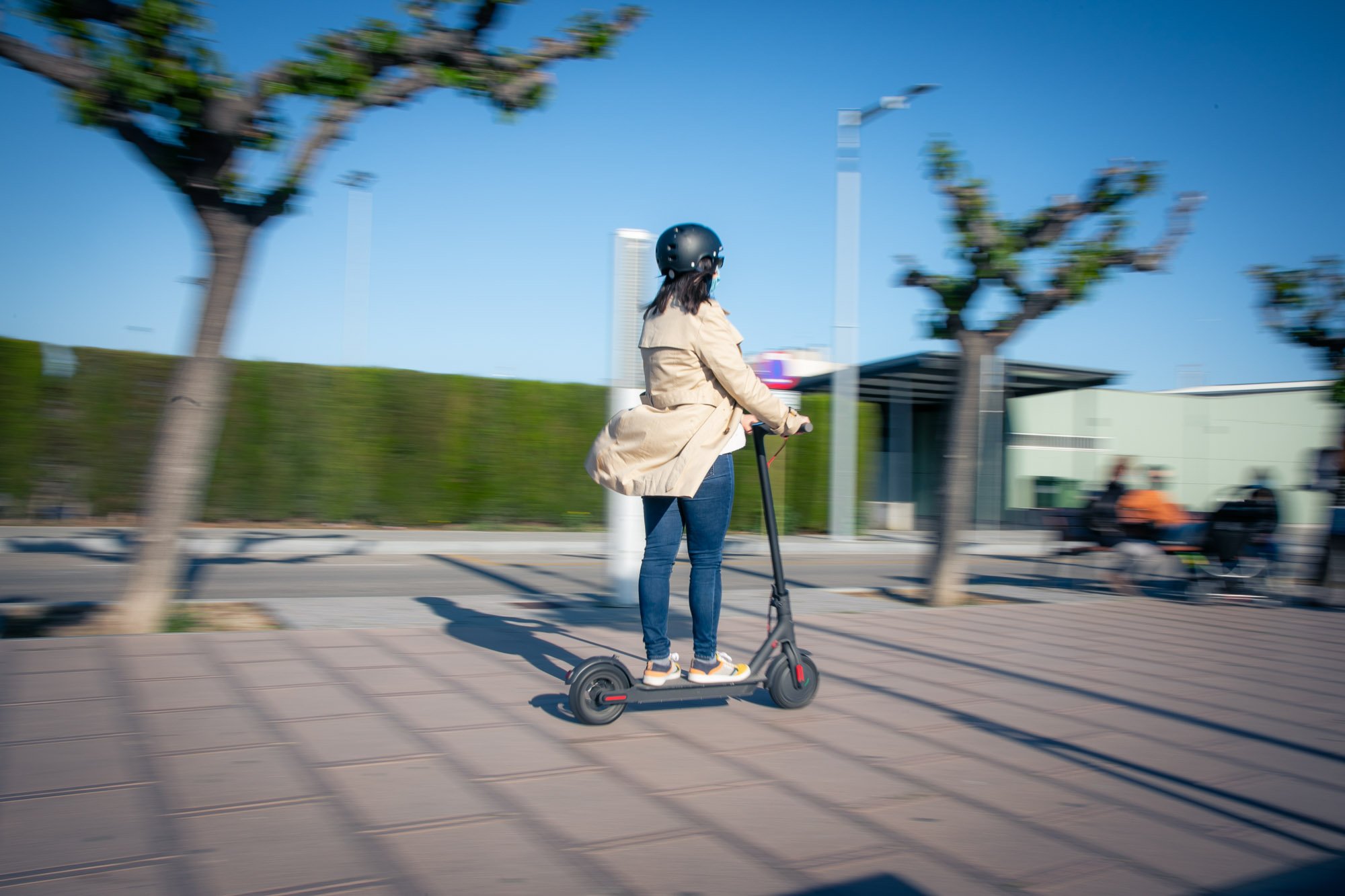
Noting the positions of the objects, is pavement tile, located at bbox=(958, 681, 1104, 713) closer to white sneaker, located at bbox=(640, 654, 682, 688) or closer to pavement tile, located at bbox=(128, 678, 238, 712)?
white sneaker, located at bbox=(640, 654, 682, 688)

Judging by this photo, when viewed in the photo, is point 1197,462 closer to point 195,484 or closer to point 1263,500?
point 1263,500

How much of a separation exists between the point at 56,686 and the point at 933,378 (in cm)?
1999

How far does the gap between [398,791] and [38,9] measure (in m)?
4.94

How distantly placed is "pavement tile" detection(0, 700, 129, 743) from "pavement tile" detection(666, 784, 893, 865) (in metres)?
2.11

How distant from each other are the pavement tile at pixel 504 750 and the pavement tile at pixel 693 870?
76 cm

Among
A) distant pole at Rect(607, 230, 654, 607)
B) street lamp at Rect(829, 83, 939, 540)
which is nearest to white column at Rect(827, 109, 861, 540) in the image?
street lamp at Rect(829, 83, 939, 540)

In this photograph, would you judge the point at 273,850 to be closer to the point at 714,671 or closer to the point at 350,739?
the point at 350,739

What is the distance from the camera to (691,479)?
12.7 feet

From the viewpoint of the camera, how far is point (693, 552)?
4074 mm

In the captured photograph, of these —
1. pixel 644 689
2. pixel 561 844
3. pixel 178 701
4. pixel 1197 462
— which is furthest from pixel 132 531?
pixel 1197 462

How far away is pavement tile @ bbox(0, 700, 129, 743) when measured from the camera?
351 centimetres

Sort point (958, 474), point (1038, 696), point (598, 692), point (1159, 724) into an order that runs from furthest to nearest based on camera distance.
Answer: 1. point (958, 474)
2. point (1038, 696)
3. point (1159, 724)
4. point (598, 692)

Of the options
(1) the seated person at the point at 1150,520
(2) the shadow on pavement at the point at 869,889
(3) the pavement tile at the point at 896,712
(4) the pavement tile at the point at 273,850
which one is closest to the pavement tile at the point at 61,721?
(4) the pavement tile at the point at 273,850

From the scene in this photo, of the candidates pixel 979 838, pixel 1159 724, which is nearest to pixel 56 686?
pixel 979 838
